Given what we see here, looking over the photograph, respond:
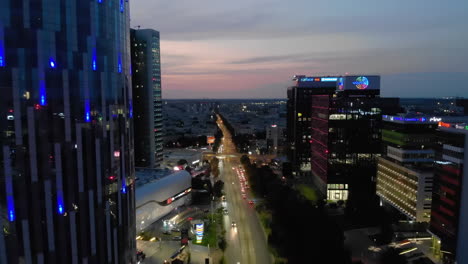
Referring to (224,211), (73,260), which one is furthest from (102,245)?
(224,211)

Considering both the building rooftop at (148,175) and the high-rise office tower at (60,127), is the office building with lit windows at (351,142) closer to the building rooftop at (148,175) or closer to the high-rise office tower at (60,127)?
the building rooftop at (148,175)

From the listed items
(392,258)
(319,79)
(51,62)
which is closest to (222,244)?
(392,258)

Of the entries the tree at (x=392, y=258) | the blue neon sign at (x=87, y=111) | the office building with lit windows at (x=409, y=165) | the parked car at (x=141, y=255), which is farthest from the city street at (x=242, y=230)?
the blue neon sign at (x=87, y=111)

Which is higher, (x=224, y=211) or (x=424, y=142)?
(x=424, y=142)

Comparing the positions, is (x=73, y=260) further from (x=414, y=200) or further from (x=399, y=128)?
(x=399, y=128)

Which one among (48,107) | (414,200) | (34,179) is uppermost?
(48,107)

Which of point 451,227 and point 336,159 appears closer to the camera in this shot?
point 451,227
